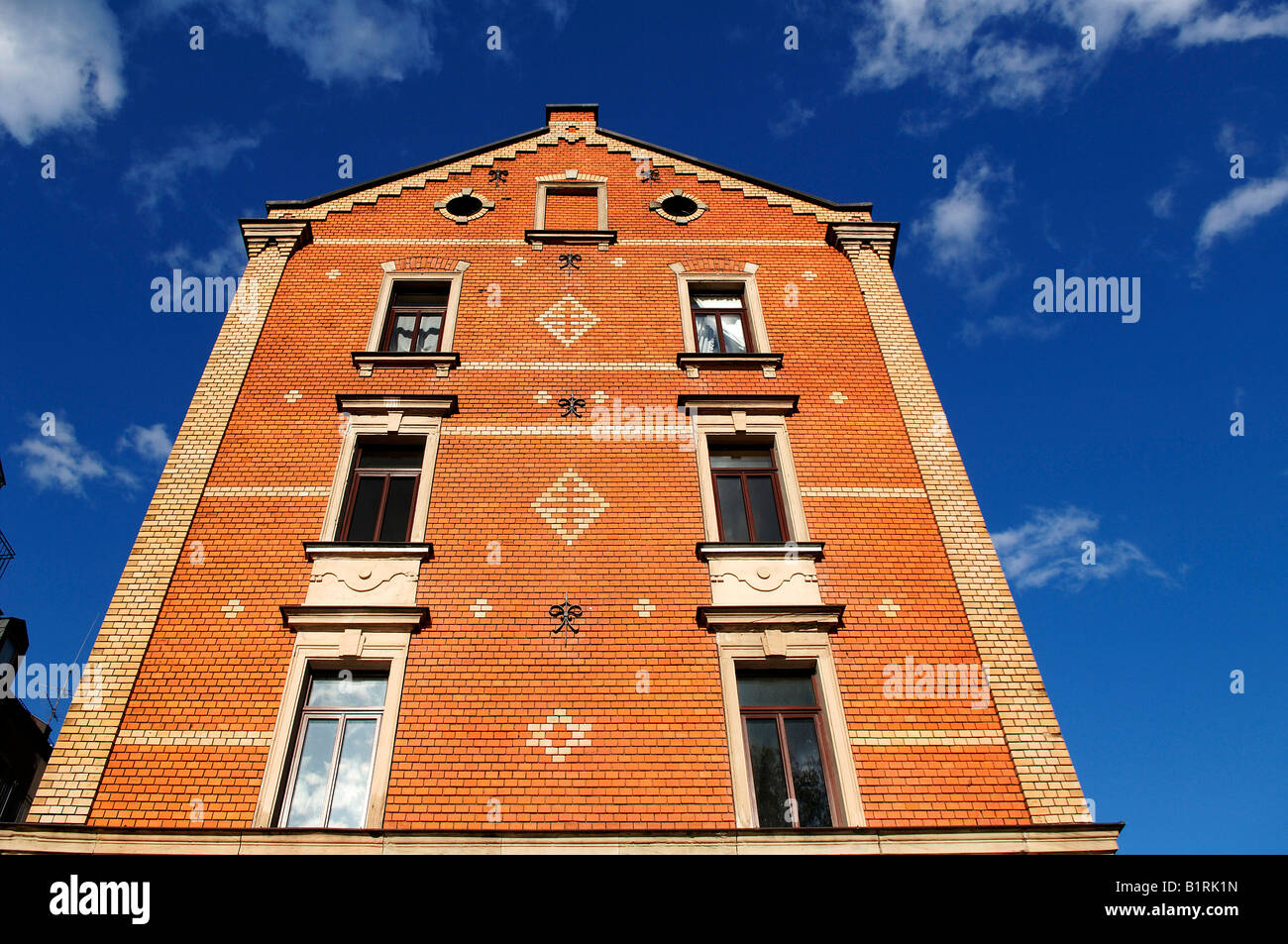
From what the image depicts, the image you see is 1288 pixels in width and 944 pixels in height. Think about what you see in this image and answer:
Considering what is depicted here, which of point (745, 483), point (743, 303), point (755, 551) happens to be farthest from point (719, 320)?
point (755, 551)

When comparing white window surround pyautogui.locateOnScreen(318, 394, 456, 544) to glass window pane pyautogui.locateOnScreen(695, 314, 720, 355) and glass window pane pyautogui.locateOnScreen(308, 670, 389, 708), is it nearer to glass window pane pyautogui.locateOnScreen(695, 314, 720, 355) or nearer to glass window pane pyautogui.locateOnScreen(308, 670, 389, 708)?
glass window pane pyautogui.locateOnScreen(308, 670, 389, 708)

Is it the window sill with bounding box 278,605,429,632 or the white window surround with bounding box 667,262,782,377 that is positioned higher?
the white window surround with bounding box 667,262,782,377

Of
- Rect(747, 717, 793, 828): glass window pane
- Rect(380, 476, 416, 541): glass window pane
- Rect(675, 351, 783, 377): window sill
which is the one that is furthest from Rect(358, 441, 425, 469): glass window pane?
Rect(747, 717, 793, 828): glass window pane

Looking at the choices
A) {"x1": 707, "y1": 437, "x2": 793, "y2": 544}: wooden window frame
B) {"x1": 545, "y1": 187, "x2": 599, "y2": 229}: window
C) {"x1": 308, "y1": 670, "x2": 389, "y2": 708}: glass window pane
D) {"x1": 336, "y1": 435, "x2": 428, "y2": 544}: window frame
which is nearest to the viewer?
{"x1": 308, "y1": 670, "x2": 389, "y2": 708}: glass window pane

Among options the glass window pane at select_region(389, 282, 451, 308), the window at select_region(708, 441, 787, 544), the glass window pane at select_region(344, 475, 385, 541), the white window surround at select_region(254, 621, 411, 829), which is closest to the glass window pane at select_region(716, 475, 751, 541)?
the window at select_region(708, 441, 787, 544)

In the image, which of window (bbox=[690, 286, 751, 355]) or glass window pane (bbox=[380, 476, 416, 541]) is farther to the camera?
window (bbox=[690, 286, 751, 355])

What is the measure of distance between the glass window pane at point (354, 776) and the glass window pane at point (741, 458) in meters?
5.52

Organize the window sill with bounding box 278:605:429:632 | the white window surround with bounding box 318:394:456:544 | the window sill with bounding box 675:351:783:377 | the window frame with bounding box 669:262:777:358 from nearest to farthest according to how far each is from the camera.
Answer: the window sill with bounding box 278:605:429:632, the white window surround with bounding box 318:394:456:544, the window sill with bounding box 675:351:783:377, the window frame with bounding box 669:262:777:358

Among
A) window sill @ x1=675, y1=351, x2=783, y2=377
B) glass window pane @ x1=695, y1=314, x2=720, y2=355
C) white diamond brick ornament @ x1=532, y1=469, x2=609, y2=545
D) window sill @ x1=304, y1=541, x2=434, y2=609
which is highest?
glass window pane @ x1=695, y1=314, x2=720, y2=355

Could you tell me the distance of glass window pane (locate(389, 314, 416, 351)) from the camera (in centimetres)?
1293

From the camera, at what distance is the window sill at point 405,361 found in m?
12.1

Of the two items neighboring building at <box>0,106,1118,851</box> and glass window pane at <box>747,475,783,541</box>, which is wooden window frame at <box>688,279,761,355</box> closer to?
neighboring building at <box>0,106,1118,851</box>
